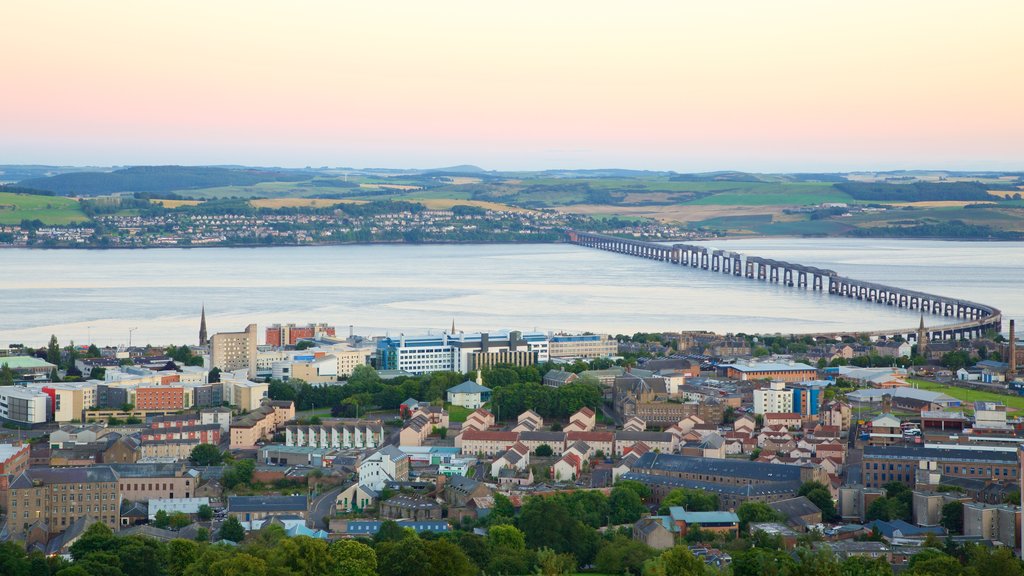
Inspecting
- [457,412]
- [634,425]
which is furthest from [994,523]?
[457,412]

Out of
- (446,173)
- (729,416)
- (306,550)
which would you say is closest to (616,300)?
(729,416)

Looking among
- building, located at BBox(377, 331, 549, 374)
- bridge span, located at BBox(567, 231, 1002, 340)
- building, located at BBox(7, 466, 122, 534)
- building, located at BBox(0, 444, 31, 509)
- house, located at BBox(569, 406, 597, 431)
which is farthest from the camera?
bridge span, located at BBox(567, 231, 1002, 340)

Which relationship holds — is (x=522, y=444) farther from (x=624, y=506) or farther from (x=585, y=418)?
(x=624, y=506)

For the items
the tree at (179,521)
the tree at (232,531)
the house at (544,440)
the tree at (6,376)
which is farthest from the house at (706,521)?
the tree at (6,376)

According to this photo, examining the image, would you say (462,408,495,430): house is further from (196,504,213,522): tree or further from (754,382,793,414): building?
(196,504,213,522): tree

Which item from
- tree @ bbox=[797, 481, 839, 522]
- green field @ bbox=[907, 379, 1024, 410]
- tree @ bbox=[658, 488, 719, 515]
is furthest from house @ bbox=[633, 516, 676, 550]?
green field @ bbox=[907, 379, 1024, 410]

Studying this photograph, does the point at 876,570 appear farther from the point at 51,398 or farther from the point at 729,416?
the point at 51,398
